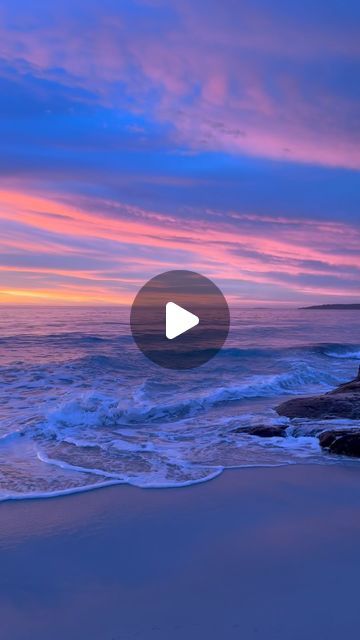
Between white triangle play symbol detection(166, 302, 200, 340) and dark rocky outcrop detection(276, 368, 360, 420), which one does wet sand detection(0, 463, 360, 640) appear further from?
white triangle play symbol detection(166, 302, 200, 340)

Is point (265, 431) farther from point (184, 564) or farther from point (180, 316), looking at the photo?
point (180, 316)

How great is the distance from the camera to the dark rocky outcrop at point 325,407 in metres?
11.3

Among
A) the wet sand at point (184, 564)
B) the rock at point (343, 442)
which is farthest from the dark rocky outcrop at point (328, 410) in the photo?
the wet sand at point (184, 564)

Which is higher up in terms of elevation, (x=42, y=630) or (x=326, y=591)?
(x=326, y=591)

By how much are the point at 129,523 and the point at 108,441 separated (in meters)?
4.24

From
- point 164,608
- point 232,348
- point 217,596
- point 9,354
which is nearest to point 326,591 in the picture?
point 217,596

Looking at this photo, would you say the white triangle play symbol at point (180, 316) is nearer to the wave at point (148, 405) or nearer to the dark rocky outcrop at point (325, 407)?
the wave at point (148, 405)

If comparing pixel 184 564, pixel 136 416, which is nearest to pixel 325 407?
pixel 136 416

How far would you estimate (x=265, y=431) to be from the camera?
10.1 m

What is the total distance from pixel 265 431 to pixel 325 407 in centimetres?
228

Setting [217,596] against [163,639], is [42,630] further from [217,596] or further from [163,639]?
[217,596]

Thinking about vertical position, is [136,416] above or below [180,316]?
below

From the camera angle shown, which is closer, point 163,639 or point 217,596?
point 163,639

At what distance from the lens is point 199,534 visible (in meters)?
5.44
